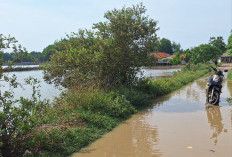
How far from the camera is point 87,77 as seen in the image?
9836mm

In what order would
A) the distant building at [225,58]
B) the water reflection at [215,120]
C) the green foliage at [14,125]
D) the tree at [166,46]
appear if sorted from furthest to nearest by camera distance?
the tree at [166,46] < the distant building at [225,58] < the water reflection at [215,120] < the green foliage at [14,125]

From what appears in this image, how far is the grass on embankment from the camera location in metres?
5.01

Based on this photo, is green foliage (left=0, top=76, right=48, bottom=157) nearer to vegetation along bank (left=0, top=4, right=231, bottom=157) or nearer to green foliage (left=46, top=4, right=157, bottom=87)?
vegetation along bank (left=0, top=4, right=231, bottom=157)

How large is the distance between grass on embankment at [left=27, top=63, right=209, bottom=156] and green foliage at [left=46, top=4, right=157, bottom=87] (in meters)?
1.14

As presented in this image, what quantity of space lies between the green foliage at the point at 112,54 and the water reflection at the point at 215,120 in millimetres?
3637

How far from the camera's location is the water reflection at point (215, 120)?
638cm

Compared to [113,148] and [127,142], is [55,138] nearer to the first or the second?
[113,148]

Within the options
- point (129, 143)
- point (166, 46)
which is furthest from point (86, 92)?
point (166, 46)

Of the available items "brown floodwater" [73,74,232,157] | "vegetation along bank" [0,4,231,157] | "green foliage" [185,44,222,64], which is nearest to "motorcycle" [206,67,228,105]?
"brown floodwater" [73,74,232,157]

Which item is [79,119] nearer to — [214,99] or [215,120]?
[215,120]

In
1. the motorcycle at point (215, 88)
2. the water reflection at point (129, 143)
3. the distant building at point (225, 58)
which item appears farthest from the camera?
the distant building at point (225, 58)

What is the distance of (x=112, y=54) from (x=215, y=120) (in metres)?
4.95

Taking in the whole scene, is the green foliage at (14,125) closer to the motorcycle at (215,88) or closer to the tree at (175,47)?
the motorcycle at (215,88)

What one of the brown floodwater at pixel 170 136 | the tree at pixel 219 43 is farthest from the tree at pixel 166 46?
the brown floodwater at pixel 170 136
